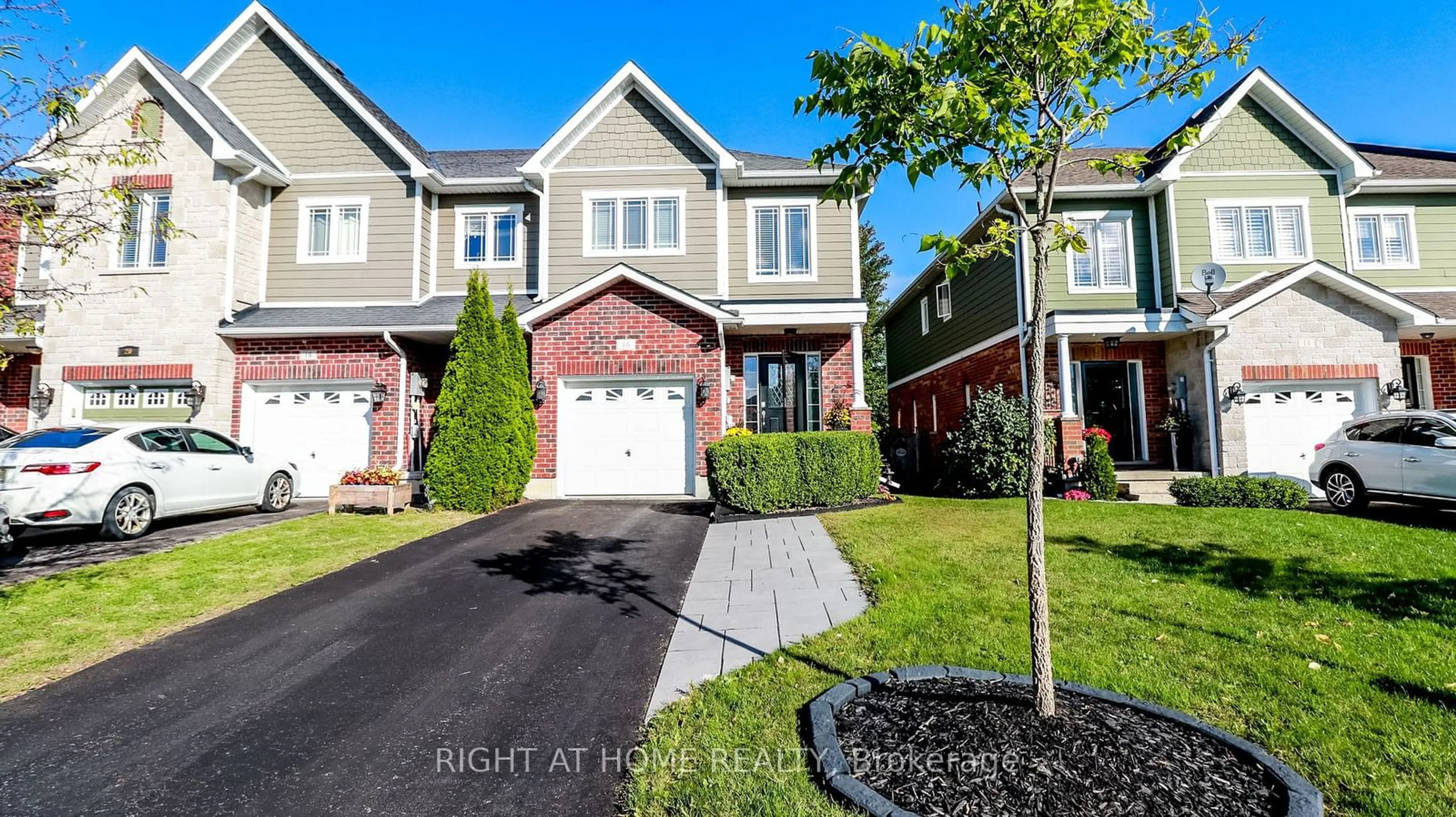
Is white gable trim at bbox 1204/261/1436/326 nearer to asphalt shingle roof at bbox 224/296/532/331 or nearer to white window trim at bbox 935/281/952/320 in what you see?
white window trim at bbox 935/281/952/320

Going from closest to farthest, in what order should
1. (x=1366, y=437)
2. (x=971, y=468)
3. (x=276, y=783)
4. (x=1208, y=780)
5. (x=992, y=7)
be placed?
(x=1208, y=780)
(x=276, y=783)
(x=992, y=7)
(x=1366, y=437)
(x=971, y=468)

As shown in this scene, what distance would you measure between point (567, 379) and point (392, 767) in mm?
9120

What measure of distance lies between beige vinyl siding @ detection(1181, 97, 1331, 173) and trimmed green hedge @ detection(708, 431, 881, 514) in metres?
10.7

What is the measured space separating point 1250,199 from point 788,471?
1229cm

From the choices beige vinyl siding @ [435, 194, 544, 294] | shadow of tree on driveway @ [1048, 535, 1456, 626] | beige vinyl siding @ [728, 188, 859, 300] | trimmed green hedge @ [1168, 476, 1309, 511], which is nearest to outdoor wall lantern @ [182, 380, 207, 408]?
beige vinyl siding @ [435, 194, 544, 294]

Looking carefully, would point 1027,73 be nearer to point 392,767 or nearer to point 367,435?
point 392,767

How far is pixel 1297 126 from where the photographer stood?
1309cm

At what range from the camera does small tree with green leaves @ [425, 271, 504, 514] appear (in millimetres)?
9781

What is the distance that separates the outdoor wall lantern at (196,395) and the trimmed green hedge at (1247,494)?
55.7 ft

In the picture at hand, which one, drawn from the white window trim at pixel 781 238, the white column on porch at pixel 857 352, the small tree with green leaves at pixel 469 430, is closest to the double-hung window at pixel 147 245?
the small tree with green leaves at pixel 469 430

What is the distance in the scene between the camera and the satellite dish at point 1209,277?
1188cm

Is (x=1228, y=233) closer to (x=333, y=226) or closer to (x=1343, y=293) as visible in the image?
(x=1343, y=293)

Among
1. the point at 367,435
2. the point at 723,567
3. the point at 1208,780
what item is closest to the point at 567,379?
Result: the point at 367,435

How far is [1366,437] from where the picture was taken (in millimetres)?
9320
